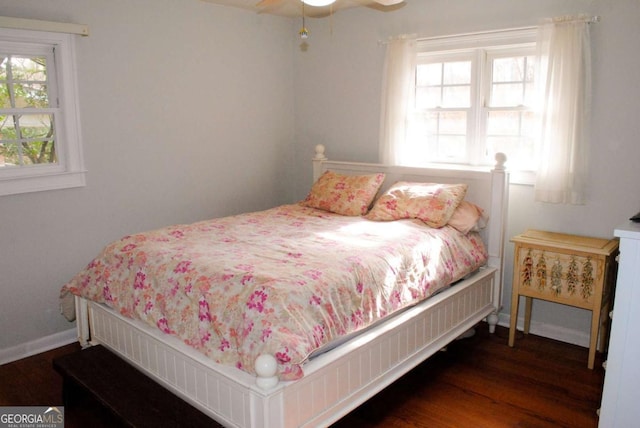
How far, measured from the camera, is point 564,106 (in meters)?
3.16

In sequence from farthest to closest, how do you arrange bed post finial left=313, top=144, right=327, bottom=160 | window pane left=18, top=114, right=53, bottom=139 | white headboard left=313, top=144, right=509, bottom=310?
1. bed post finial left=313, top=144, right=327, bottom=160
2. white headboard left=313, top=144, right=509, bottom=310
3. window pane left=18, top=114, right=53, bottom=139

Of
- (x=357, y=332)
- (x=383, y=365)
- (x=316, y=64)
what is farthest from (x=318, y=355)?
(x=316, y=64)

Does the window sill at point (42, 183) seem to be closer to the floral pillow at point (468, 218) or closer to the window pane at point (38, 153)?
the window pane at point (38, 153)

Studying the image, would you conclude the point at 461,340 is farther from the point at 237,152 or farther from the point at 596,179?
the point at 237,152

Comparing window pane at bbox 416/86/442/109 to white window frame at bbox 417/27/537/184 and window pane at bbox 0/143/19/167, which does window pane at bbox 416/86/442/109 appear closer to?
white window frame at bbox 417/27/537/184

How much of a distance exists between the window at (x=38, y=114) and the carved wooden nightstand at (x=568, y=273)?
295 cm

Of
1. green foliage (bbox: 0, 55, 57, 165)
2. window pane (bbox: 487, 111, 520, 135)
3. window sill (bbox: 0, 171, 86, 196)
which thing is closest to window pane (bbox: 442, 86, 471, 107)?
window pane (bbox: 487, 111, 520, 135)

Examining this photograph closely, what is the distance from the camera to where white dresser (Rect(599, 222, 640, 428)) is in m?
1.91

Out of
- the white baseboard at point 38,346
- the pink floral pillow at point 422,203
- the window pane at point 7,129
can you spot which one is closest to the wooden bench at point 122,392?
the white baseboard at point 38,346

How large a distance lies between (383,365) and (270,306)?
0.79 m

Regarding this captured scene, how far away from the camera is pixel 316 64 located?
15.0 feet

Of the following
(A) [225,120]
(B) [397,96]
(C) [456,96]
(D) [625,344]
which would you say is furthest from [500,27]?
(D) [625,344]

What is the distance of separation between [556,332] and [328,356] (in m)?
2.05

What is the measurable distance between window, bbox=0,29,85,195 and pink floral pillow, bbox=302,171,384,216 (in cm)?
169
